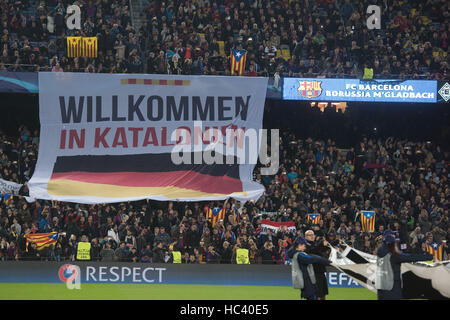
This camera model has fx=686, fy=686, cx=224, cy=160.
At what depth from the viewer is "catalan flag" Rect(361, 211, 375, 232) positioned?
22.8 meters

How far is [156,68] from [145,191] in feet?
18.1

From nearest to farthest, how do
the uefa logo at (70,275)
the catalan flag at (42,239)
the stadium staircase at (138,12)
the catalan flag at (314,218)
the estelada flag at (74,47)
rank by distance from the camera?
the uefa logo at (70,275)
the catalan flag at (42,239)
the catalan flag at (314,218)
the estelada flag at (74,47)
the stadium staircase at (138,12)

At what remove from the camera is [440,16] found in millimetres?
31219

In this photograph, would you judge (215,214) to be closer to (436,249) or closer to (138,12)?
(436,249)

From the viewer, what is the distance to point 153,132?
22500mm

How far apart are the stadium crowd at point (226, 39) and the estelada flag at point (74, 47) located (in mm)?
260

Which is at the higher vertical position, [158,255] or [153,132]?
[153,132]

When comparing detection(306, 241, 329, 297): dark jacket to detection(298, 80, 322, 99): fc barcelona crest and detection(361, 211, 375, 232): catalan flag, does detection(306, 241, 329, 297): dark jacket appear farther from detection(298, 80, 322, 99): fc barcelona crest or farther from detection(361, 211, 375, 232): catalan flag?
detection(298, 80, 322, 99): fc barcelona crest

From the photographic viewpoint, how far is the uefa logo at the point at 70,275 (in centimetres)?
1858

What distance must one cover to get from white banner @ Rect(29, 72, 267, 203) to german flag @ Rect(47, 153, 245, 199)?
3cm

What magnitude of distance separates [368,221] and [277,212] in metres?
3.07

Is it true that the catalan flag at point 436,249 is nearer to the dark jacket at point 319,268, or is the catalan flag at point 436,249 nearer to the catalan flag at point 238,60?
the catalan flag at point 238,60

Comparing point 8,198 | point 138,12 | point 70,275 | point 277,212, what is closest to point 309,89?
point 277,212

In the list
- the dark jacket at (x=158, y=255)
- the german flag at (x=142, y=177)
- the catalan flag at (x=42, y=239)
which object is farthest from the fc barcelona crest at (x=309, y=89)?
the catalan flag at (x=42, y=239)
